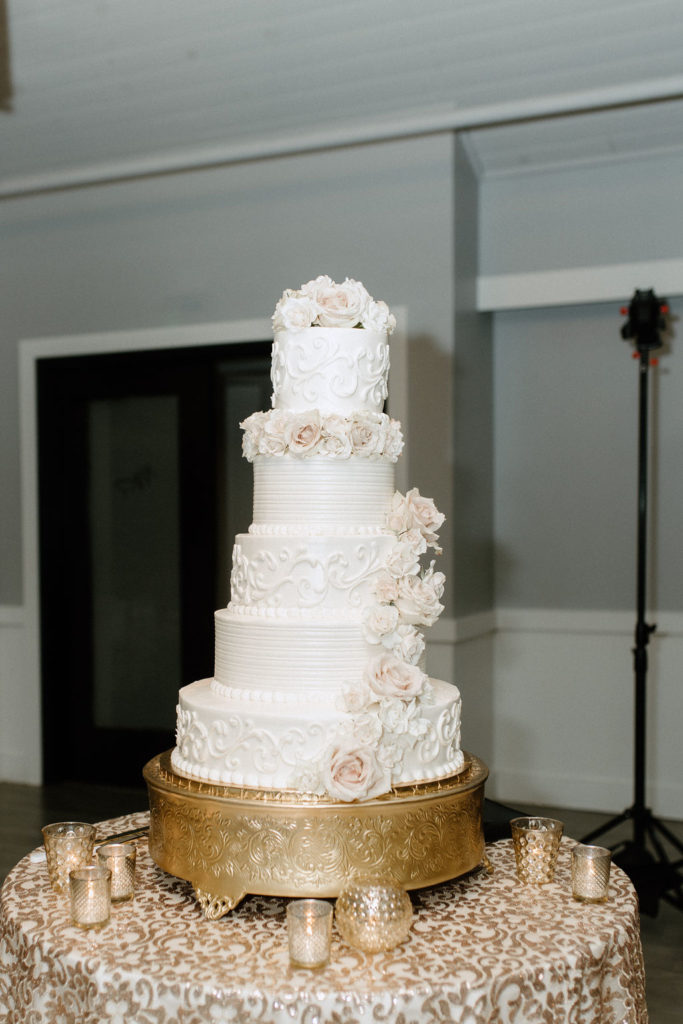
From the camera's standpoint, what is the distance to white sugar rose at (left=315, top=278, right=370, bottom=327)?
210 cm

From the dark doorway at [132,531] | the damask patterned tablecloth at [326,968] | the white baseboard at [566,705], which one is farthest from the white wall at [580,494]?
the damask patterned tablecloth at [326,968]

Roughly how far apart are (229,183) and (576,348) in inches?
75.0

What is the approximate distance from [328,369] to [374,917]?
3.55 ft

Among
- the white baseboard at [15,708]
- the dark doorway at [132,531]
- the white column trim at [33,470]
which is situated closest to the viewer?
the dark doorway at [132,531]

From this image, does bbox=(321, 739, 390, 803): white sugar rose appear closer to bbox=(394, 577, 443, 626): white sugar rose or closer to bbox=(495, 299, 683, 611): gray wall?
bbox=(394, 577, 443, 626): white sugar rose

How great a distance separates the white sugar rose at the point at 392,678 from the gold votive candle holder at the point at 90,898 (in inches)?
23.8

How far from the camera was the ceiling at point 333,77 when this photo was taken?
11.8ft

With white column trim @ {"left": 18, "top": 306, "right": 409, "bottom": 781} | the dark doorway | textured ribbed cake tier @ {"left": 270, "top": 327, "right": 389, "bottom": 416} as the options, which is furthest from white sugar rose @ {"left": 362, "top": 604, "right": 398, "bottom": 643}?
white column trim @ {"left": 18, "top": 306, "right": 409, "bottom": 781}

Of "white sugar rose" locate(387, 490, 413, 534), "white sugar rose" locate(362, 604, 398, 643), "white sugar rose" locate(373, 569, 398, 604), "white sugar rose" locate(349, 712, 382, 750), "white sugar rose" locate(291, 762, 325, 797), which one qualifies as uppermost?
"white sugar rose" locate(387, 490, 413, 534)

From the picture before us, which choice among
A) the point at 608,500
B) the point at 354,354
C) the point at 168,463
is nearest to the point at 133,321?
the point at 168,463

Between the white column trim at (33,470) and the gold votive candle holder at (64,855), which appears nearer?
the gold votive candle holder at (64,855)

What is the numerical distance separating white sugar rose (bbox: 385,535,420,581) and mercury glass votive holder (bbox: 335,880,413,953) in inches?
24.3

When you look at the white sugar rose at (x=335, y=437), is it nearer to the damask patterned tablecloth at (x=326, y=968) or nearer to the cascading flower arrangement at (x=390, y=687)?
the cascading flower arrangement at (x=390, y=687)

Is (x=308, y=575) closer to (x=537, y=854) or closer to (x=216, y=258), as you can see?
(x=537, y=854)
